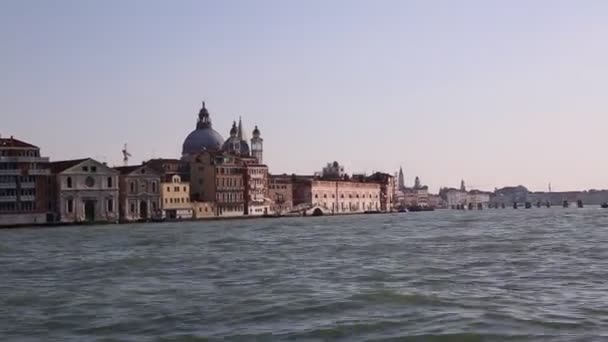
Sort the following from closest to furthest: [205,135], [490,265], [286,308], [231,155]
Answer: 1. [286,308]
2. [490,265]
3. [231,155]
4. [205,135]

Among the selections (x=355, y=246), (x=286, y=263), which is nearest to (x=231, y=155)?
(x=355, y=246)

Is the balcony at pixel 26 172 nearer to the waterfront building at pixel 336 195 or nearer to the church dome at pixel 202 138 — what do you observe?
→ the church dome at pixel 202 138

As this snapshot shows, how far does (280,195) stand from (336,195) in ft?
39.3

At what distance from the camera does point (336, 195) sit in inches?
3974

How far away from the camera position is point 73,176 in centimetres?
6394

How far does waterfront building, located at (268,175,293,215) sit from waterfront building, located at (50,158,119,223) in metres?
23.2

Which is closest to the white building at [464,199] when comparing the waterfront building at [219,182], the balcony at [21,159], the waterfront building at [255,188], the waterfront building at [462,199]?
the waterfront building at [462,199]

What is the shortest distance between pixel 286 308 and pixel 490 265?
722cm

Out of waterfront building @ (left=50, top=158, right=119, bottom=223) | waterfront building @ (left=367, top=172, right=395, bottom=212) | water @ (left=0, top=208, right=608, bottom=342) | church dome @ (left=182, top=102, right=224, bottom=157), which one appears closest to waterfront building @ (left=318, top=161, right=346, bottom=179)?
waterfront building @ (left=367, top=172, right=395, bottom=212)

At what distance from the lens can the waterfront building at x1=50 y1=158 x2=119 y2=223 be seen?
6297 centimetres

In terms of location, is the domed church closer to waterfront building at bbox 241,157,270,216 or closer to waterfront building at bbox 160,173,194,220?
waterfront building at bbox 241,157,270,216

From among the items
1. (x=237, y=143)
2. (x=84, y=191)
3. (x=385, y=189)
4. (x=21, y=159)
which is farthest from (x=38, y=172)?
(x=385, y=189)

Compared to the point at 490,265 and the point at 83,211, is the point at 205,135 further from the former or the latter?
the point at 490,265

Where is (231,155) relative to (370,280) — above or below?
above
